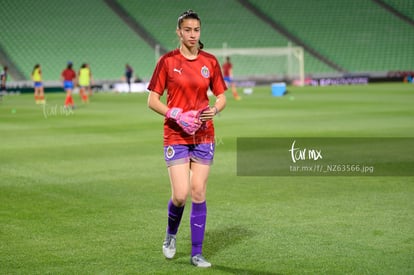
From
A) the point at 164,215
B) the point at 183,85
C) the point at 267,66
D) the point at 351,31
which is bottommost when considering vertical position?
the point at 164,215

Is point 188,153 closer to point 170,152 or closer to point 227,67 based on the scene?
point 170,152

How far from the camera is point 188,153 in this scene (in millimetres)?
7641

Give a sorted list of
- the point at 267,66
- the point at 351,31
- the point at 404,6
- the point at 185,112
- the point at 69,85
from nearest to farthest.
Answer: the point at 185,112
the point at 69,85
the point at 267,66
the point at 351,31
the point at 404,6

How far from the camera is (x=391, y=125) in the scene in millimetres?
22312

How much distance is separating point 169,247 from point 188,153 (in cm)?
98

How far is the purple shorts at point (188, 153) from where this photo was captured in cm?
755

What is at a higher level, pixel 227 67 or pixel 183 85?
pixel 183 85

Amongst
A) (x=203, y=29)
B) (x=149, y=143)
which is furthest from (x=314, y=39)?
(x=149, y=143)

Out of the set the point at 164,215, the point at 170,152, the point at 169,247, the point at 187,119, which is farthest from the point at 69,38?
the point at 187,119

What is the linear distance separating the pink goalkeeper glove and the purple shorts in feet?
0.73

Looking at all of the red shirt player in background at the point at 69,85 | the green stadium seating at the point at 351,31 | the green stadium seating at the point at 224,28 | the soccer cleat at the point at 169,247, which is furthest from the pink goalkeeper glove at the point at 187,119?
the green stadium seating at the point at 351,31

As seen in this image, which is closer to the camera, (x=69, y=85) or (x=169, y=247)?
(x=169, y=247)

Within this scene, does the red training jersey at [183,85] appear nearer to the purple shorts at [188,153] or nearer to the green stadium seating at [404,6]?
the purple shorts at [188,153]

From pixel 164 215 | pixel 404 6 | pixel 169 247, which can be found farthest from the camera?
pixel 404 6
